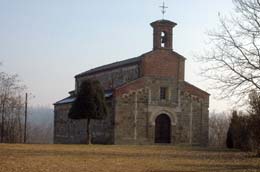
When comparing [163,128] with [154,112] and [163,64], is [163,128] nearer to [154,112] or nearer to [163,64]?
[154,112]

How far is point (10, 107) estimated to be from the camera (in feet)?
173

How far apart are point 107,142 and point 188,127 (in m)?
7.68

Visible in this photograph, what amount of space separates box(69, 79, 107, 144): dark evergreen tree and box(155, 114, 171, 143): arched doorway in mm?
5995

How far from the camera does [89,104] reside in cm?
4025

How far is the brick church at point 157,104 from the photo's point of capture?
4269 cm

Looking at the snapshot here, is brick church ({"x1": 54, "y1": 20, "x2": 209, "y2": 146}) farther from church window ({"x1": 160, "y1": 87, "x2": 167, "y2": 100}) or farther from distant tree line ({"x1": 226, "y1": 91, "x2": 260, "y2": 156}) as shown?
distant tree line ({"x1": 226, "y1": 91, "x2": 260, "y2": 156})

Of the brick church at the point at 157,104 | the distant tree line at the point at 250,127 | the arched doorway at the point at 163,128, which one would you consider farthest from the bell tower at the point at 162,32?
the distant tree line at the point at 250,127

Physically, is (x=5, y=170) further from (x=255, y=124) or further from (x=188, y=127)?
(x=188, y=127)

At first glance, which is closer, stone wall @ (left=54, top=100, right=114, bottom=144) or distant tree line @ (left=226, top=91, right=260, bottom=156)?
distant tree line @ (left=226, top=91, right=260, bottom=156)

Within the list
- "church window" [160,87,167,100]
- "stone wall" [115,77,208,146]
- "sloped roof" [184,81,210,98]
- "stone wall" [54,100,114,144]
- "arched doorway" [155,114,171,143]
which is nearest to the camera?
"stone wall" [115,77,208,146]

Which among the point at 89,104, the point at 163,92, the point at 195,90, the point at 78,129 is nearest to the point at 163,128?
the point at 163,92

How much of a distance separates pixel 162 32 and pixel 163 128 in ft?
29.2

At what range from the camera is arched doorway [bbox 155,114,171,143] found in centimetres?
4431

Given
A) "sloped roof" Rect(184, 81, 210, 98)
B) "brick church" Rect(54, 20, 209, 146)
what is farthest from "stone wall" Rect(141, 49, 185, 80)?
"sloped roof" Rect(184, 81, 210, 98)
